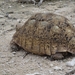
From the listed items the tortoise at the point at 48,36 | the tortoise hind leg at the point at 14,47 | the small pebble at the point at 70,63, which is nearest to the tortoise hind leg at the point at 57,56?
the tortoise at the point at 48,36

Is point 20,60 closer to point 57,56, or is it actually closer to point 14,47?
point 14,47

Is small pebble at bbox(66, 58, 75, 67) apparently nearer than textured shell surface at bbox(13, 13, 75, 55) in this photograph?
Yes

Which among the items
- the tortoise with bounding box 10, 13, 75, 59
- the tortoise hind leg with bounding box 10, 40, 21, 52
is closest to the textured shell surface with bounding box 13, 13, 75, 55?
the tortoise with bounding box 10, 13, 75, 59

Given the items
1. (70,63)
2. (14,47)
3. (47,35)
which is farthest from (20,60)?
(70,63)

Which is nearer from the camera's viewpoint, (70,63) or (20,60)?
(70,63)

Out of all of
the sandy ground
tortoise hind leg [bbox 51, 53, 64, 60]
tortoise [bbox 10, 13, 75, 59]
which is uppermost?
tortoise [bbox 10, 13, 75, 59]

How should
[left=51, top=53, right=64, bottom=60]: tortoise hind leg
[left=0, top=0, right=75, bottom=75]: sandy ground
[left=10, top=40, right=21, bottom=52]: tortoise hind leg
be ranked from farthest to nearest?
[left=10, top=40, right=21, bottom=52]: tortoise hind leg, [left=51, top=53, right=64, bottom=60]: tortoise hind leg, [left=0, top=0, right=75, bottom=75]: sandy ground

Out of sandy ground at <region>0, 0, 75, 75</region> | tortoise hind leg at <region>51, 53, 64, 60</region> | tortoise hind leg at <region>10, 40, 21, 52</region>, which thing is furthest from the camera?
tortoise hind leg at <region>10, 40, 21, 52</region>

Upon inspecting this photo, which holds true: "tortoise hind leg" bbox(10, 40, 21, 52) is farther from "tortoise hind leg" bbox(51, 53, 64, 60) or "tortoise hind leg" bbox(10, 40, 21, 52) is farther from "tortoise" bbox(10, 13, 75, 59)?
"tortoise hind leg" bbox(51, 53, 64, 60)
